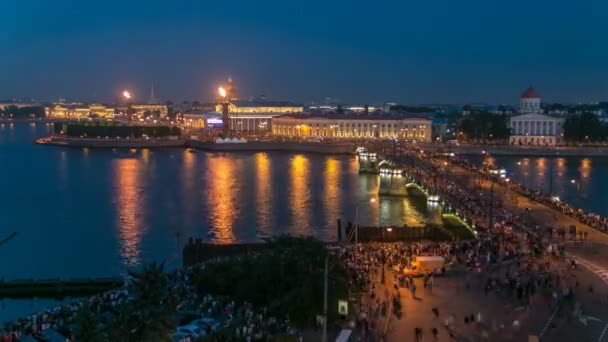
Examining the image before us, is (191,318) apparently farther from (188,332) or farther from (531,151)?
(531,151)

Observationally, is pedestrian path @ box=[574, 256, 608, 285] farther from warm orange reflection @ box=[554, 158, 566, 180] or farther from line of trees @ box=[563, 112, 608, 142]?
line of trees @ box=[563, 112, 608, 142]

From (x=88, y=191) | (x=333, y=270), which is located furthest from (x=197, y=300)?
(x=88, y=191)

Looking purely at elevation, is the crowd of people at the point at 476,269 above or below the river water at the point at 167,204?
above

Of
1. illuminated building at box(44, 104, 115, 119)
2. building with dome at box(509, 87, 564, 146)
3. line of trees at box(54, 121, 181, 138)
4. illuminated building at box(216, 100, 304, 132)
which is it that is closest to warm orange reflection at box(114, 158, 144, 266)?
line of trees at box(54, 121, 181, 138)

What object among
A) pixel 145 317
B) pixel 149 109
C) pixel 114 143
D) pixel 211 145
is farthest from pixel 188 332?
pixel 149 109

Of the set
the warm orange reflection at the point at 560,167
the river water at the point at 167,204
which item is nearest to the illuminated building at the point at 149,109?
the river water at the point at 167,204

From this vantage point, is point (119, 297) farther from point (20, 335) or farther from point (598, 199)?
point (598, 199)

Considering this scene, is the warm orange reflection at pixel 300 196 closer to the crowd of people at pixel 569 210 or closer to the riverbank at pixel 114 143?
the crowd of people at pixel 569 210
